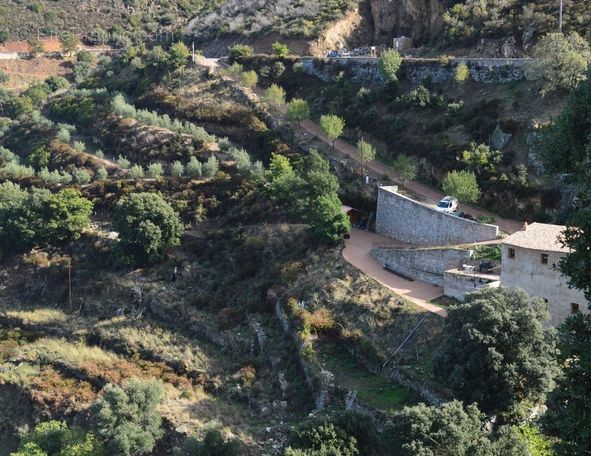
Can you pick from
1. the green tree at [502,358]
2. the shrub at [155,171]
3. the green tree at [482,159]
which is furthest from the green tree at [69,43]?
the green tree at [502,358]

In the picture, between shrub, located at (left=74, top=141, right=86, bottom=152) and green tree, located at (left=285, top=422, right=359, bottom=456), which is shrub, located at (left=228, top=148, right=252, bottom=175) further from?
green tree, located at (left=285, top=422, right=359, bottom=456)

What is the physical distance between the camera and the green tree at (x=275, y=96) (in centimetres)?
5700

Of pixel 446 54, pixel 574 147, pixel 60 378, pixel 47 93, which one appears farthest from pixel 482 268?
pixel 47 93

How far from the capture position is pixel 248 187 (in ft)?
159

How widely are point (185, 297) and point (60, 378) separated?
28.2ft

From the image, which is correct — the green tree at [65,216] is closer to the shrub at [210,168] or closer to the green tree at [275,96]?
the shrub at [210,168]

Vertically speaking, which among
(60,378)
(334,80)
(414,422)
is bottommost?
(60,378)

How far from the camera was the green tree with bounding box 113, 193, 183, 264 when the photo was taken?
43.0 m

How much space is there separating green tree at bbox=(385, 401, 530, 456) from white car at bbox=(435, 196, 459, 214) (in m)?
17.8

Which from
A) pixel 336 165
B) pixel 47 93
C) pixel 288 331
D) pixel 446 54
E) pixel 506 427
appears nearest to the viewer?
pixel 506 427

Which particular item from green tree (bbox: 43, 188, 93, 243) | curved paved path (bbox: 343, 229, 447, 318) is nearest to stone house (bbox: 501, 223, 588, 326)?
curved paved path (bbox: 343, 229, 447, 318)

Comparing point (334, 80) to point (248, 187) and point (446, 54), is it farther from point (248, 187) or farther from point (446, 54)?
point (248, 187)

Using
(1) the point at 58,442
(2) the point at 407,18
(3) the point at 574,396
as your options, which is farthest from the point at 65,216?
(2) the point at 407,18

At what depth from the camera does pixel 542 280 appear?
28.5 meters
